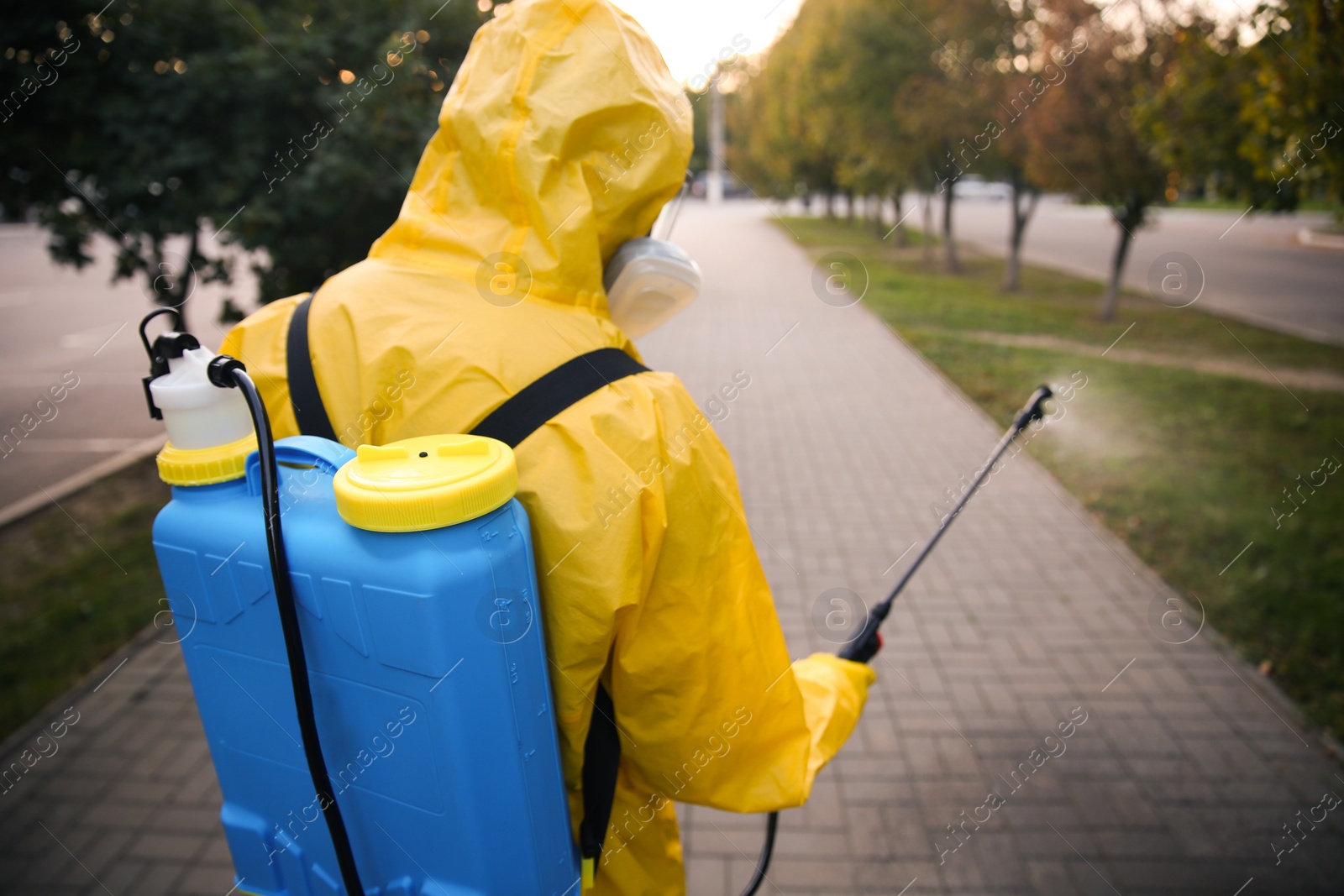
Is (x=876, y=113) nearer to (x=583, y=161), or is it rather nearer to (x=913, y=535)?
(x=913, y=535)

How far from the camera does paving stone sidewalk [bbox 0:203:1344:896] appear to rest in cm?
262

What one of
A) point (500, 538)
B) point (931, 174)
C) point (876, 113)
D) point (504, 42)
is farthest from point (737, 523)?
point (931, 174)

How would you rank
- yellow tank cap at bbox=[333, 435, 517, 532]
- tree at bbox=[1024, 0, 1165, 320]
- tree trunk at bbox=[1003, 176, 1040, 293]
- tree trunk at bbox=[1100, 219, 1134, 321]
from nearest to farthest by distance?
yellow tank cap at bbox=[333, 435, 517, 532] → tree at bbox=[1024, 0, 1165, 320] → tree trunk at bbox=[1100, 219, 1134, 321] → tree trunk at bbox=[1003, 176, 1040, 293]

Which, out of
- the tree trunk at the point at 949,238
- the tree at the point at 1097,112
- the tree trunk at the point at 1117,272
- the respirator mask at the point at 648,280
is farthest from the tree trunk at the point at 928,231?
the respirator mask at the point at 648,280

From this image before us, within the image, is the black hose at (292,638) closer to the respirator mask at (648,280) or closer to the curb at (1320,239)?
the respirator mask at (648,280)

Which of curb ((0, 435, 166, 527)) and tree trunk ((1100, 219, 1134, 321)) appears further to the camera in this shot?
tree trunk ((1100, 219, 1134, 321))

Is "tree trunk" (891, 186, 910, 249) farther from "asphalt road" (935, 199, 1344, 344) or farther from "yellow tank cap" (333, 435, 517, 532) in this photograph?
"yellow tank cap" (333, 435, 517, 532)

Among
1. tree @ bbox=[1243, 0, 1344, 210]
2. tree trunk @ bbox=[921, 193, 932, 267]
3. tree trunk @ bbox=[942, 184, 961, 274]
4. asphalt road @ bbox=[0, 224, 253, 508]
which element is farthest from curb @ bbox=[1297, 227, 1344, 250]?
asphalt road @ bbox=[0, 224, 253, 508]

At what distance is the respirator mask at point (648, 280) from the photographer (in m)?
1.44

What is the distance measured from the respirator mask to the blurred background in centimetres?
19

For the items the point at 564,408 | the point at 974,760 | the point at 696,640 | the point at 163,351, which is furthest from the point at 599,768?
the point at 974,760

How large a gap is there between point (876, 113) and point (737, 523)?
15.9 meters

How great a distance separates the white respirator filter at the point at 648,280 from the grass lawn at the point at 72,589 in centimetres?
358

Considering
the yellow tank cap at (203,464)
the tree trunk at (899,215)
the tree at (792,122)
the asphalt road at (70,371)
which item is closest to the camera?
the yellow tank cap at (203,464)
